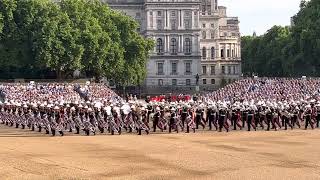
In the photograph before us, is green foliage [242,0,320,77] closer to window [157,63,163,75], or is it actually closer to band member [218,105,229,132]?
window [157,63,163,75]

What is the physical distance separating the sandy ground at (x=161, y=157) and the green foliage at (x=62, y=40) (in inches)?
1845

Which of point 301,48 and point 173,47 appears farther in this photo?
point 173,47

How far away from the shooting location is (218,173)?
2109cm

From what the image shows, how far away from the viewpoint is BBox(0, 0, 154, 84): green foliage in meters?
81.6

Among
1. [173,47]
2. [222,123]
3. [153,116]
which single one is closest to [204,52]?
[173,47]

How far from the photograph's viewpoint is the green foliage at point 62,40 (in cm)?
8162

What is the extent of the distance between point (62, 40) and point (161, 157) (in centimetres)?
6004

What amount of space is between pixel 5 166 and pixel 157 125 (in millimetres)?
→ 18108

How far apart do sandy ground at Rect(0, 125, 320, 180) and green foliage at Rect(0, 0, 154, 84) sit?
46.9 metres

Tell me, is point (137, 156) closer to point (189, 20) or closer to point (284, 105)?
point (284, 105)

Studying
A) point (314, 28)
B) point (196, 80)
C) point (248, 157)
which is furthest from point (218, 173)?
point (196, 80)

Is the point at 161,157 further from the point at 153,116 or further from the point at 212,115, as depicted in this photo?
the point at 212,115

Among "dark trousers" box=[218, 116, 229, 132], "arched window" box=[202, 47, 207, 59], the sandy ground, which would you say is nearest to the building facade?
"arched window" box=[202, 47, 207, 59]

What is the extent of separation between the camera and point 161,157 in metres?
25.3
